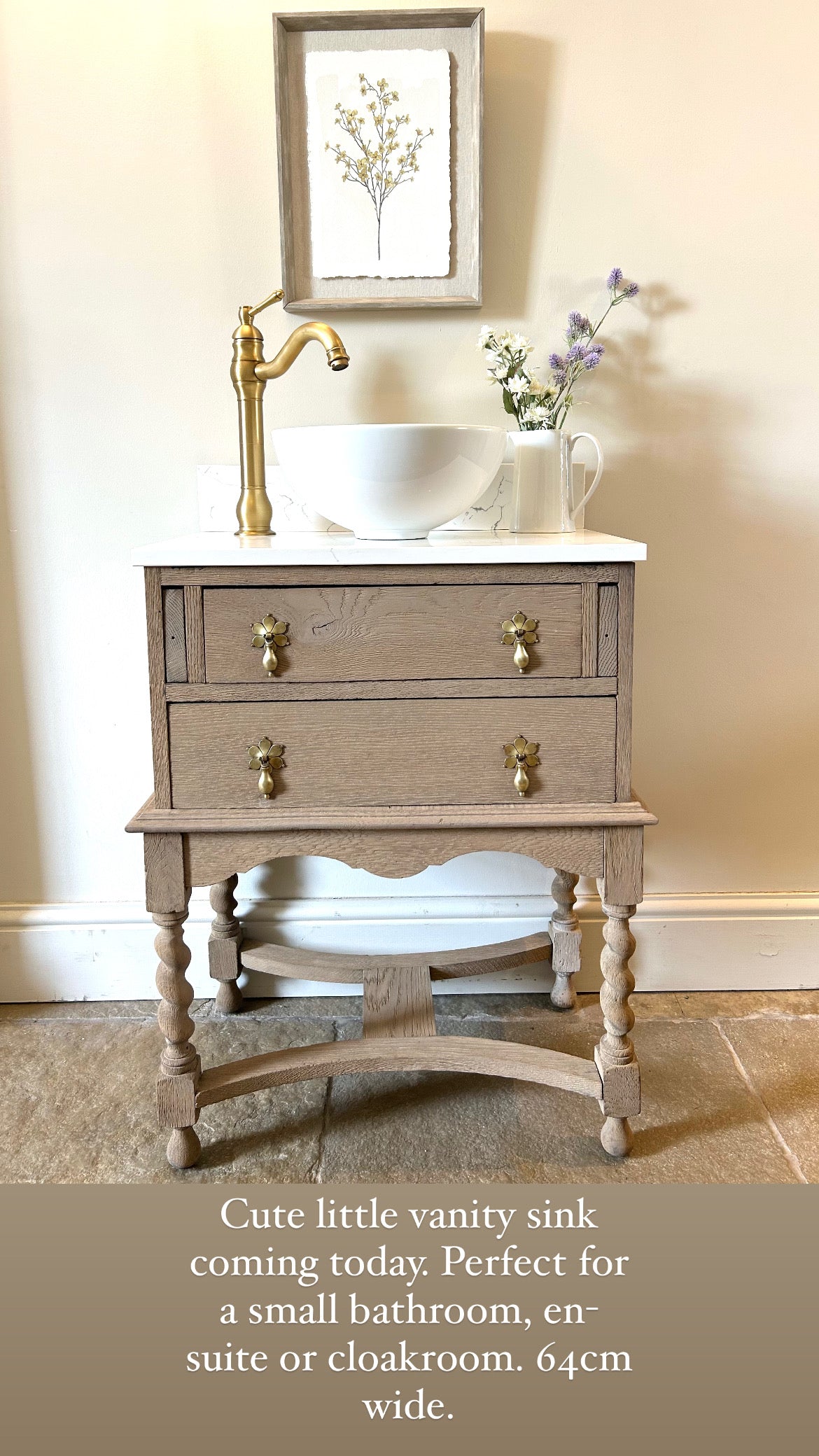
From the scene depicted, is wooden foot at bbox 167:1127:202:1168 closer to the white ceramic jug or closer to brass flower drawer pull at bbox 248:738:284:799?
brass flower drawer pull at bbox 248:738:284:799

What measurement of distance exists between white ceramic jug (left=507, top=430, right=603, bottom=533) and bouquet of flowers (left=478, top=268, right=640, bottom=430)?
0.14ft

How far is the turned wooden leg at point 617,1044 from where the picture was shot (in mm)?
1302

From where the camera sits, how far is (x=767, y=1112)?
57.0 inches

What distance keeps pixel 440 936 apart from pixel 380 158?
1.27 m

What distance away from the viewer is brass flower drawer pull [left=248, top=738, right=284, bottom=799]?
124 cm

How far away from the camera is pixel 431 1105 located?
148 centimetres

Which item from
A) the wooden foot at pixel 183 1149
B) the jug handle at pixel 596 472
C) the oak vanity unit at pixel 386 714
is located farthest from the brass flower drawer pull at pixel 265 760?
the jug handle at pixel 596 472

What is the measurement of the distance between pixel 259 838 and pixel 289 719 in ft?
0.50

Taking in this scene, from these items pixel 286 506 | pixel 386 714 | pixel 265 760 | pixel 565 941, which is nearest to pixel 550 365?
pixel 286 506

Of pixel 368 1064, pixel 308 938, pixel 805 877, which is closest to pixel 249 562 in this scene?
pixel 368 1064

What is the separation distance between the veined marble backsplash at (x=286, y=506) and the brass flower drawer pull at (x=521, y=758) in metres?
0.45

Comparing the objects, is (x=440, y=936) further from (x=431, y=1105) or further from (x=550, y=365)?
(x=550, y=365)

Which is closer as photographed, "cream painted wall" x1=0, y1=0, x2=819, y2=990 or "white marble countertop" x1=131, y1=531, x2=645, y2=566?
"white marble countertop" x1=131, y1=531, x2=645, y2=566

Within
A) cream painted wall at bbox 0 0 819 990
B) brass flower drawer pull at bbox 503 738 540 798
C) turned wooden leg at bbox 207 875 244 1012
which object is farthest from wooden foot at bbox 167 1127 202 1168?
brass flower drawer pull at bbox 503 738 540 798
